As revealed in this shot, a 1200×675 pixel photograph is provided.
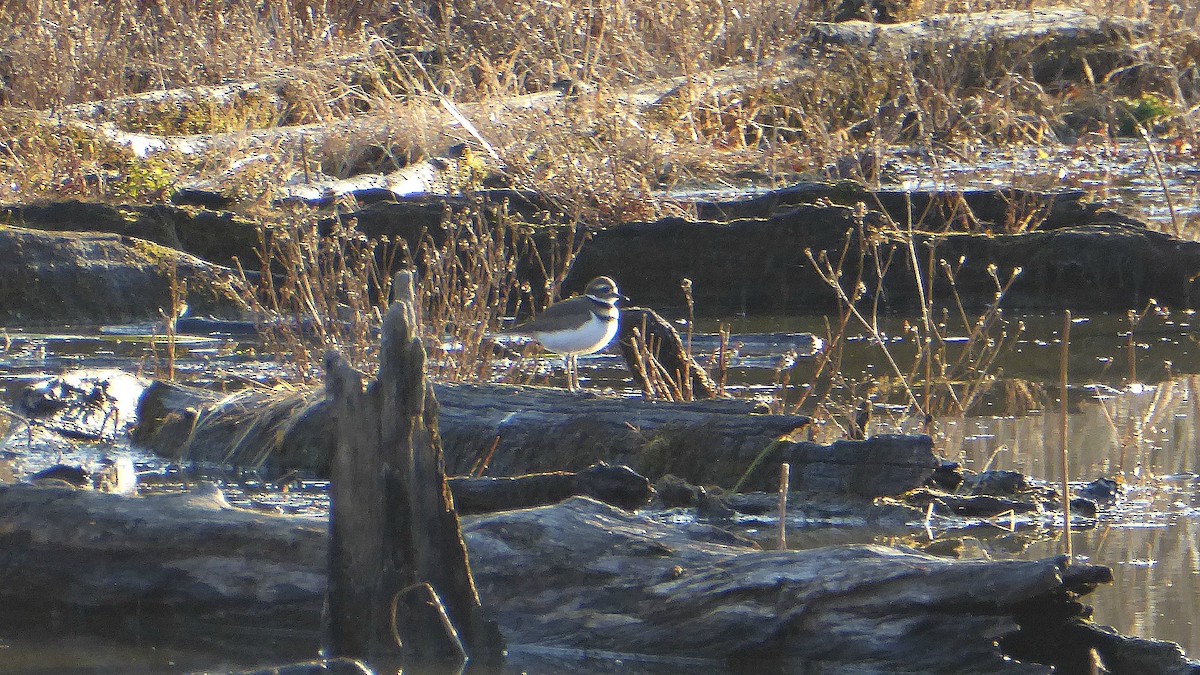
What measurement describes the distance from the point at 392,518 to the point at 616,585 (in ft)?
2.23

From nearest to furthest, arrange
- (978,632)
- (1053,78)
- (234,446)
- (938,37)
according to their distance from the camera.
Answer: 1. (978,632)
2. (234,446)
3. (938,37)
4. (1053,78)

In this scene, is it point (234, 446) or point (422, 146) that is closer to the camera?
point (234, 446)

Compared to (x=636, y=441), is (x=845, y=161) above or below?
above

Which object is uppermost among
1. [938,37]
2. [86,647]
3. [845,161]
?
[938,37]

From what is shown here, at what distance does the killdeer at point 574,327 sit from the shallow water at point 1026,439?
892 mm

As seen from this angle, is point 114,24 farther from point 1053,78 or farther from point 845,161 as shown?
point 1053,78

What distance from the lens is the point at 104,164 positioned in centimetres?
1472

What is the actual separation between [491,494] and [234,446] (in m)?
2.29

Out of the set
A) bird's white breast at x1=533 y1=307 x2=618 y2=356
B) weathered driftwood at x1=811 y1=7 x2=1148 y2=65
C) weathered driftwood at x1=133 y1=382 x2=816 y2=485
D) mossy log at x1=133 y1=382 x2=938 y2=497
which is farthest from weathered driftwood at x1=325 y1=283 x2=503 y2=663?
weathered driftwood at x1=811 y1=7 x2=1148 y2=65

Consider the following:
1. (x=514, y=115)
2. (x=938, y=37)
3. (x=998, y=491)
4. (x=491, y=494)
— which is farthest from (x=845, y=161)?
(x=491, y=494)

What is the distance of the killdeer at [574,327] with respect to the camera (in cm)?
871

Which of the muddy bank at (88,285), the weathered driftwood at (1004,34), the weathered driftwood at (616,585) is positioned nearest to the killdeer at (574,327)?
the weathered driftwood at (616,585)

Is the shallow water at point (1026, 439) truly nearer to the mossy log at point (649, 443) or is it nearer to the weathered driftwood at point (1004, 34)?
the mossy log at point (649, 443)

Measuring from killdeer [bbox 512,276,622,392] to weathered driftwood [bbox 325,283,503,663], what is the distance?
12.9 ft
